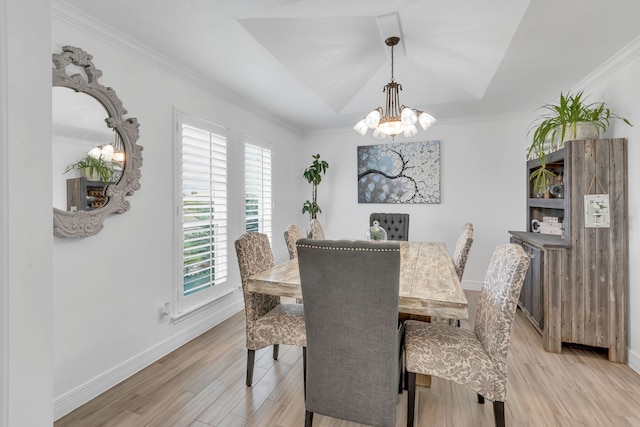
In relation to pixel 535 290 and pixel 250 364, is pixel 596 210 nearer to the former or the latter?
pixel 535 290

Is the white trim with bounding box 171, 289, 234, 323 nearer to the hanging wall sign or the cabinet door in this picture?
the cabinet door

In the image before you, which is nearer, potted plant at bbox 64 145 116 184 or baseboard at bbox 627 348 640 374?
potted plant at bbox 64 145 116 184

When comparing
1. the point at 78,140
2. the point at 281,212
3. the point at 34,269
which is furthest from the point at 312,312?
the point at 281,212

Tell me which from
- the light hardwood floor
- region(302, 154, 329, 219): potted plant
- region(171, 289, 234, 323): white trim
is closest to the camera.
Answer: the light hardwood floor

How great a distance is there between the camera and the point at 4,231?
64 centimetres

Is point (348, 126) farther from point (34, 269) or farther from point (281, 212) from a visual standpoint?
point (34, 269)

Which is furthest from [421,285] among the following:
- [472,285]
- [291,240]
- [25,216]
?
[472,285]

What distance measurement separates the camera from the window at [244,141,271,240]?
12.1 feet

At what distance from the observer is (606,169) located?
97.1 inches

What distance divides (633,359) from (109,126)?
4185 millimetres

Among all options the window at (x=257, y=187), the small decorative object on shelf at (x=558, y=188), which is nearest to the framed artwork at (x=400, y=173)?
the small decorative object on shelf at (x=558, y=188)

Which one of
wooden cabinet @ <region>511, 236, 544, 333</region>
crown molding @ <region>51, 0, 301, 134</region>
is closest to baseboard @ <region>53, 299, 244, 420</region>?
crown molding @ <region>51, 0, 301, 134</region>

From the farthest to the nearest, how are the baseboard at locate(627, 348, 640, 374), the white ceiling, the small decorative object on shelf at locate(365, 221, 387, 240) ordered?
the small decorative object on shelf at locate(365, 221, 387, 240), the baseboard at locate(627, 348, 640, 374), the white ceiling

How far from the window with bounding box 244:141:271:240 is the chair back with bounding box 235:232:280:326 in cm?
143
